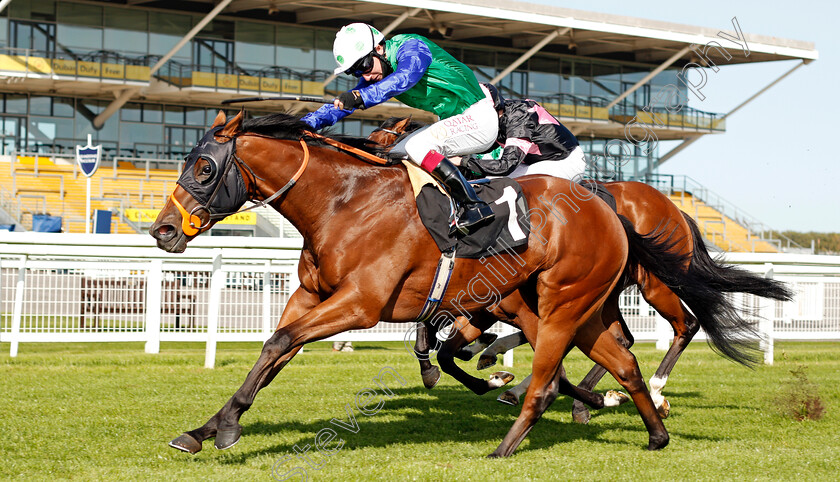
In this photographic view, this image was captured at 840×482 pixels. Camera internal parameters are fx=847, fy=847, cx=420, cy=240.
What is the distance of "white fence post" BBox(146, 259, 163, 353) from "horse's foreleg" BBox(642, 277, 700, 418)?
4459 mm

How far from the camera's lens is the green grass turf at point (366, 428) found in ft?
12.2

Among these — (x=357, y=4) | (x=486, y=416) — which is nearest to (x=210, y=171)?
(x=486, y=416)

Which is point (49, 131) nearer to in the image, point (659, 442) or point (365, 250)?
point (365, 250)

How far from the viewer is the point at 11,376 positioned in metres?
6.57

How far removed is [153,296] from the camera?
7848mm

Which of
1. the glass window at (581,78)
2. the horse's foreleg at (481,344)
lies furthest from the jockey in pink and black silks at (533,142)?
the glass window at (581,78)

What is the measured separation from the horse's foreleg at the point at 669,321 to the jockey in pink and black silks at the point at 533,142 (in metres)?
1.04

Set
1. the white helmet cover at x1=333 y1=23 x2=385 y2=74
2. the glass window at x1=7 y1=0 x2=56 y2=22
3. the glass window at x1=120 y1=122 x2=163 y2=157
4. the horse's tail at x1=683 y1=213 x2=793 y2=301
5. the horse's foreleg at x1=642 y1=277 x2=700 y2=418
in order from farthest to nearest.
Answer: the glass window at x1=120 y1=122 x2=163 y2=157, the glass window at x1=7 y1=0 x2=56 y2=22, the horse's foreleg at x1=642 y1=277 x2=700 y2=418, the horse's tail at x1=683 y1=213 x2=793 y2=301, the white helmet cover at x1=333 y1=23 x2=385 y2=74

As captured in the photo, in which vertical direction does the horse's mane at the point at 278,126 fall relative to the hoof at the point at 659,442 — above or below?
above

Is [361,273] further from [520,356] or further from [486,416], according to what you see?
[520,356]

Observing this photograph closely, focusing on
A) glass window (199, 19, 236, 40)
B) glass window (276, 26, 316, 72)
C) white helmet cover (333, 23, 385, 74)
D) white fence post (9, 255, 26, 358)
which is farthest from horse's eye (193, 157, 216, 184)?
glass window (276, 26, 316, 72)

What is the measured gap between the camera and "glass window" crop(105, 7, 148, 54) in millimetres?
24938

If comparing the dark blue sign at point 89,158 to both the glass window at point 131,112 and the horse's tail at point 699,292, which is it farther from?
the horse's tail at point 699,292

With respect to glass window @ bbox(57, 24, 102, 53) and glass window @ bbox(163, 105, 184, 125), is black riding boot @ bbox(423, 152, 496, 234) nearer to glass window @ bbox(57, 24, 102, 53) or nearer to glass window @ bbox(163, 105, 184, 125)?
glass window @ bbox(57, 24, 102, 53)
